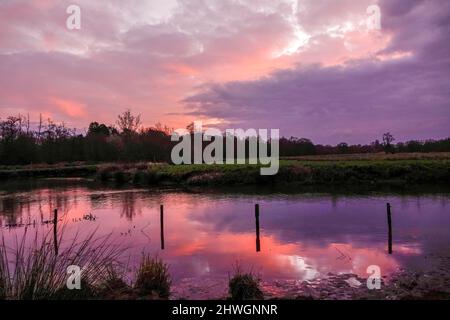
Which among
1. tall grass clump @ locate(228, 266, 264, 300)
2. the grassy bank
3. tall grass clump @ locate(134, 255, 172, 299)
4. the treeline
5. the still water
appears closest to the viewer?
tall grass clump @ locate(228, 266, 264, 300)

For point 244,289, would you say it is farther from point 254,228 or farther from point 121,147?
point 121,147

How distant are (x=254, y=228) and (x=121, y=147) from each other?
223 feet

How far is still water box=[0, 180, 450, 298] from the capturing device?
44.9ft

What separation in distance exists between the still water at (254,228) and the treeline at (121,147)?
4443 cm

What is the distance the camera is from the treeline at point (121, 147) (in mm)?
81000

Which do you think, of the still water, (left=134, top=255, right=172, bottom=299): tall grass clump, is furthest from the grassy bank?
(left=134, top=255, right=172, bottom=299): tall grass clump

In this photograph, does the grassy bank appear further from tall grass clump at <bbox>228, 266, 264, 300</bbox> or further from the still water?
tall grass clump at <bbox>228, 266, 264, 300</bbox>

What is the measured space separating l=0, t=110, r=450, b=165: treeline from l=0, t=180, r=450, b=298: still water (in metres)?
44.4

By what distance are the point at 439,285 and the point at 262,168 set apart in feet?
123

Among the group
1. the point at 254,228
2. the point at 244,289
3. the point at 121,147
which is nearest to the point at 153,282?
the point at 244,289

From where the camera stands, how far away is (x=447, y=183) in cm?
4178

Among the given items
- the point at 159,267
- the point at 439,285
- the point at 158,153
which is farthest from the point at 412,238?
the point at 158,153

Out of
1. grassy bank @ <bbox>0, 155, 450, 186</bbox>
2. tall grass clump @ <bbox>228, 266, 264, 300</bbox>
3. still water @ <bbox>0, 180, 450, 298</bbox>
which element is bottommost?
still water @ <bbox>0, 180, 450, 298</bbox>
